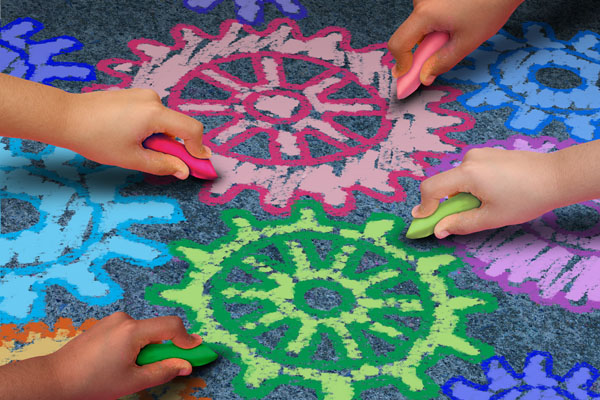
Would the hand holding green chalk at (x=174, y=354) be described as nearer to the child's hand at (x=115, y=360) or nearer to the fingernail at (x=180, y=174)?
the child's hand at (x=115, y=360)

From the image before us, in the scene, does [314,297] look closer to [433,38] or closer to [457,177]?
[457,177]

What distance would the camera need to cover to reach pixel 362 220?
642 millimetres

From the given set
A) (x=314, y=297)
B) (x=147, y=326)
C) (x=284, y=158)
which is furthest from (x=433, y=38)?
(x=147, y=326)

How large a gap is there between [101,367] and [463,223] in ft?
1.00

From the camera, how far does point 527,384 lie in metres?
0.52

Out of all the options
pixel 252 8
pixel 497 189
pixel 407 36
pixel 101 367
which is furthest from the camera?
pixel 252 8

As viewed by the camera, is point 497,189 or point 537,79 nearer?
point 497,189

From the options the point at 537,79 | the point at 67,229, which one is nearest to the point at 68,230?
the point at 67,229

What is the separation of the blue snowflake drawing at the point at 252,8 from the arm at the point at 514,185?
390mm

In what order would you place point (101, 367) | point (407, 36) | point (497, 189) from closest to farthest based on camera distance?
point (101, 367), point (497, 189), point (407, 36)

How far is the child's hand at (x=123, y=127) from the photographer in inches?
24.4

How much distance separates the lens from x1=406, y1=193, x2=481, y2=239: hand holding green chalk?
602 millimetres

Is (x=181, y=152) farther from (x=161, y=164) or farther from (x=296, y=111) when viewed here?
(x=296, y=111)

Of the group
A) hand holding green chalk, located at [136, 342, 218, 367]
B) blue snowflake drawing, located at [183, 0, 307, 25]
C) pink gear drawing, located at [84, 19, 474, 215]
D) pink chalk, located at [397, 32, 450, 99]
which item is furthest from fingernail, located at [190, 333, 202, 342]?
blue snowflake drawing, located at [183, 0, 307, 25]
